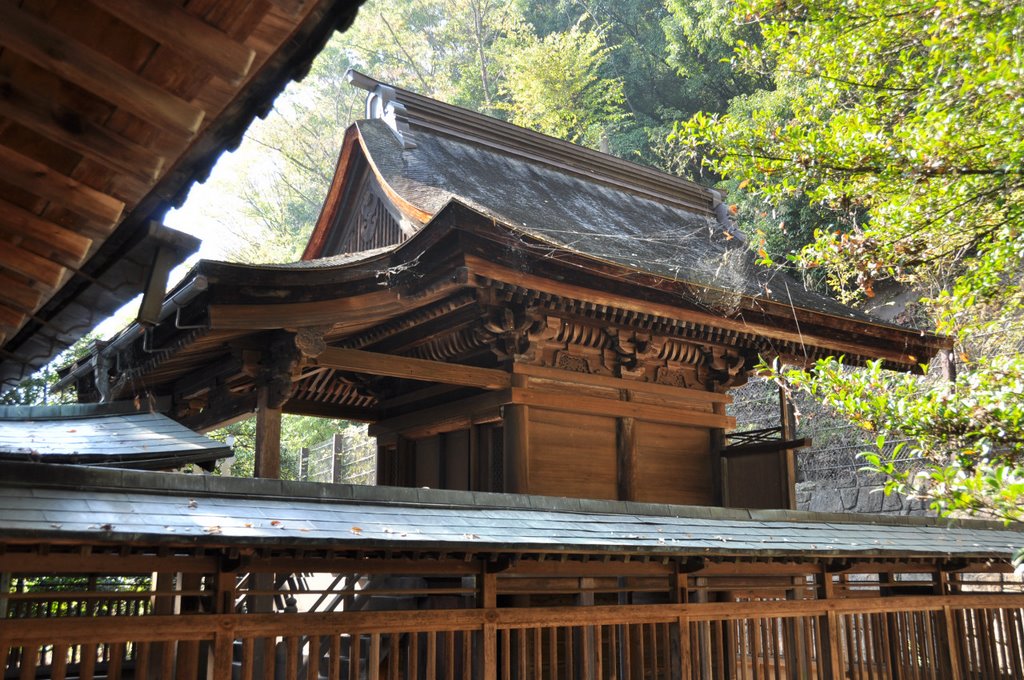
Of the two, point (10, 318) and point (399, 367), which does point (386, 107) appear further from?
point (10, 318)

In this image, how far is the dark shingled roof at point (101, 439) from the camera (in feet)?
19.5

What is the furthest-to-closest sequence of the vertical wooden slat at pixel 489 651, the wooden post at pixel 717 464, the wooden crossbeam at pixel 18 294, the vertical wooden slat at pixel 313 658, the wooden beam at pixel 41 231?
the wooden post at pixel 717 464, the vertical wooden slat at pixel 489 651, the vertical wooden slat at pixel 313 658, the wooden crossbeam at pixel 18 294, the wooden beam at pixel 41 231

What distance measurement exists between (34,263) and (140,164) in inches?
27.8

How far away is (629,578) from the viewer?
8461mm

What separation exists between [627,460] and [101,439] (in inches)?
200

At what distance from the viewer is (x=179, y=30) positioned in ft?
6.42

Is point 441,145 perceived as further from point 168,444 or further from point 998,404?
point 998,404

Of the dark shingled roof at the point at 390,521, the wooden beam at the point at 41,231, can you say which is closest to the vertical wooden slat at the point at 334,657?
the dark shingled roof at the point at 390,521

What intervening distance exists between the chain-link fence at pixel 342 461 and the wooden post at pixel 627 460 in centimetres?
1192

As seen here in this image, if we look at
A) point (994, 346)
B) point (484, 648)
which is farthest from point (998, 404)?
point (994, 346)

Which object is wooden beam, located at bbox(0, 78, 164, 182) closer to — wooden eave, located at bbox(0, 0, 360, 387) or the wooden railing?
wooden eave, located at bbox(0, 0, 360, 387)

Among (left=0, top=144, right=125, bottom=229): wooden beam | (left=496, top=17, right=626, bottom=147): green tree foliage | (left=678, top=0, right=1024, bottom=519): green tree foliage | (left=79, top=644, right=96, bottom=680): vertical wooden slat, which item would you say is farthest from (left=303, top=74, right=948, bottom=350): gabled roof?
(left=496, top=17, right=626, bottom=147): green tree foliage

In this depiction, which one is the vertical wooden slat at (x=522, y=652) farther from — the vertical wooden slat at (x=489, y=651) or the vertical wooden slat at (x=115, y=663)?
the vertical wooden slat at (x=115, y=663)

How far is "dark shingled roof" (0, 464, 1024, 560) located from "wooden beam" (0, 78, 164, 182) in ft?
7.80
